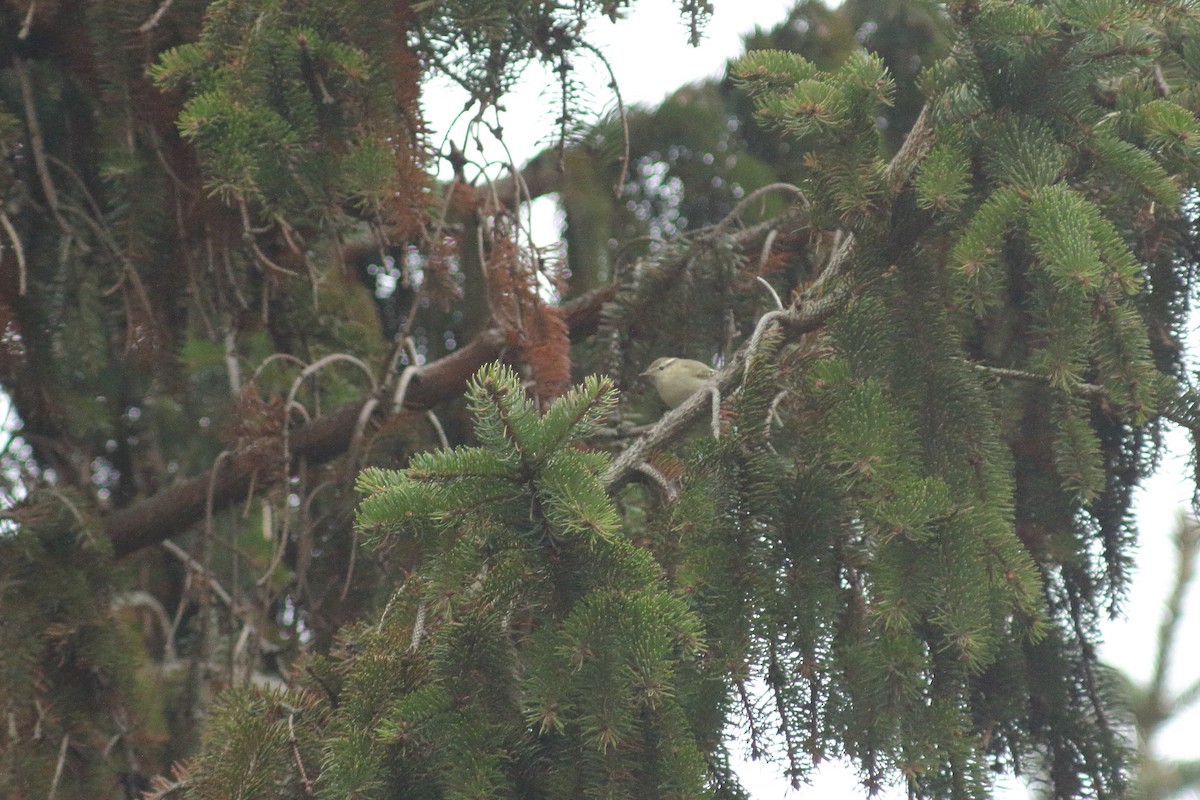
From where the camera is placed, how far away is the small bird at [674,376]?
3.41 meters

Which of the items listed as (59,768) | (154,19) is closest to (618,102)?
(154,19)

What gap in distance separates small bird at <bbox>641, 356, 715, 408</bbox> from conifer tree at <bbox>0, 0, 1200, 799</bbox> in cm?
5

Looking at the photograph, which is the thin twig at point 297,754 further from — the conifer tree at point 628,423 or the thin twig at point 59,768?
the thin twig at point 59,768

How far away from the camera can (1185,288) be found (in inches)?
104

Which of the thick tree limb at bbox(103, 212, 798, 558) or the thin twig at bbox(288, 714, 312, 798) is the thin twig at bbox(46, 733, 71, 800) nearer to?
the thick tree limb at bbox(103, 212, 798, 558)

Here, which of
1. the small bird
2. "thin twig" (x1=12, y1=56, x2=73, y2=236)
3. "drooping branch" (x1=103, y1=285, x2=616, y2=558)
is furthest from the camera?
"drooping branch" (x1=103, y1=285, x2=616, y2=558)

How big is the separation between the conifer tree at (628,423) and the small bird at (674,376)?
0.17 feet

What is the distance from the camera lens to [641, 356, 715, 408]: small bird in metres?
3.41

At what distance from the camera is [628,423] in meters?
3.18

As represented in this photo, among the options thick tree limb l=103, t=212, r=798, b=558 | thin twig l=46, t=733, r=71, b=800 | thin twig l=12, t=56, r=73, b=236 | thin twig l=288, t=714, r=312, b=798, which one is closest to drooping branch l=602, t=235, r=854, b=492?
thin twig l=288, t=714, r=312, b=798

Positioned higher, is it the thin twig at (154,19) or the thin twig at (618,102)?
the thin twig at (618,102)

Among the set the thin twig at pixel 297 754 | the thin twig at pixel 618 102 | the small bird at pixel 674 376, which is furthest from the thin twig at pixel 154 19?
the small bird at pixel 674 376

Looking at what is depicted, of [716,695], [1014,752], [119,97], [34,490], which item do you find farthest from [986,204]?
[34,490]

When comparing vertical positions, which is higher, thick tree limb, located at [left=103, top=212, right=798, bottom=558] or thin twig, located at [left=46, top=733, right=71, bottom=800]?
thick tree limb, located at [left=103, top=212, right=798, bottom=558]
